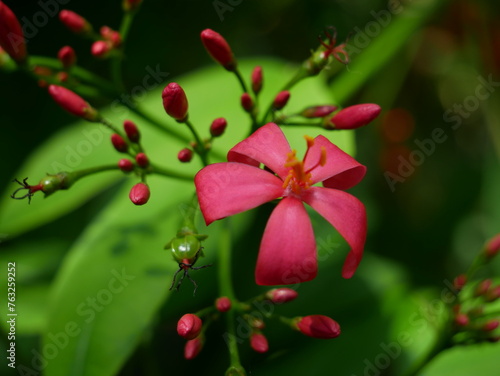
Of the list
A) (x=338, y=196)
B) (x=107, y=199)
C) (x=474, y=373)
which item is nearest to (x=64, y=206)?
(x=107, y=199)

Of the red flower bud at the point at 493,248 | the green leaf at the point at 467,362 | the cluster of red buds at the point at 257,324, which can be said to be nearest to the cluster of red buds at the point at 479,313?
the red flower bud at the point at 493,248

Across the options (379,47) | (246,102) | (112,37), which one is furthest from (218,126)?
(379,47)

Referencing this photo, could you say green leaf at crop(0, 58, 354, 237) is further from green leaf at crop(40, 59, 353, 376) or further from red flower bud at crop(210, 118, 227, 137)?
red flower bud at crop(210, 118, 227, 137)

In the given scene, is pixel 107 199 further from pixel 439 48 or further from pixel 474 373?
pixel 439 48

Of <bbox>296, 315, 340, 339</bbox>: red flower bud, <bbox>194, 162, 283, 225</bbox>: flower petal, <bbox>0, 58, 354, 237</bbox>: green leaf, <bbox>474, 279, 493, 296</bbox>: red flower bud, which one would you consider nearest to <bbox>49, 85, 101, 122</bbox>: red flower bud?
<bbox>0, 58, 354, 237</bbox>: green leaf

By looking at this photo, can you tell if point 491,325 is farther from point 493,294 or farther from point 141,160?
point 141,160

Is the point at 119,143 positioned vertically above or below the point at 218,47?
below
